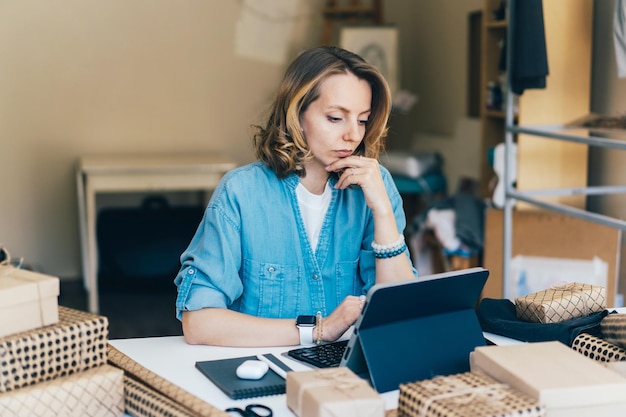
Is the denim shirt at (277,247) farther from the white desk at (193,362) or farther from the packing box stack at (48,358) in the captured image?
the packing box stack at (48,358)

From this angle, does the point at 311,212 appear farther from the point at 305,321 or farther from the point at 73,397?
the point at 73,397

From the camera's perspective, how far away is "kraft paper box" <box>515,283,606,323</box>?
1.66m

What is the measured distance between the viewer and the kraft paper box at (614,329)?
147 cm

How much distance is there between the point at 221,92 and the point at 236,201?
3.60 meters

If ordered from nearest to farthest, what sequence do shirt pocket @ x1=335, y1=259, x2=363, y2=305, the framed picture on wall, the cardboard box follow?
shirt pocket @ x1=335, y1=259, x2=363, y2=305 → the cardboard box → the framed picture on wall

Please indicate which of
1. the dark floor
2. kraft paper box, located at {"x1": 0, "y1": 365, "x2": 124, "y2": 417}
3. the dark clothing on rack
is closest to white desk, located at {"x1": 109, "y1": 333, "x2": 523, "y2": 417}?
kraft paper box, located at {"x1": 0, "y1": 365, "x2": 124, "y2": 417}

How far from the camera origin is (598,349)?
1.49m

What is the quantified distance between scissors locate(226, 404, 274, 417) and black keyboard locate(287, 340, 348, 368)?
211mm

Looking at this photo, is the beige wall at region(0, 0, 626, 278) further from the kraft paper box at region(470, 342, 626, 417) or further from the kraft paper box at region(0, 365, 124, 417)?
the kraft paper box at region(0, 365, 124, 417)

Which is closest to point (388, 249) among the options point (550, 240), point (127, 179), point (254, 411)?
point (254, 411)

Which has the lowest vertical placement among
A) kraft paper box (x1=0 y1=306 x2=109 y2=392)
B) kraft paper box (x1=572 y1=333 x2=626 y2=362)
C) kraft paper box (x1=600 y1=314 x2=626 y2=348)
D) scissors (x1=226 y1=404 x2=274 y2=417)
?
scissors (x1=226 y1=404 x2=274 y2=417)

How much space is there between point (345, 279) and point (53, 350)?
0.78 metres

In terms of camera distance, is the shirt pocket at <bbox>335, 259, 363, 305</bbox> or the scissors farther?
the shirt pocket at <bbox>335, 259, 363, 305</bbox>

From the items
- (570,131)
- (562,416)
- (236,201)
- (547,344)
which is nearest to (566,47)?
(570,131)
